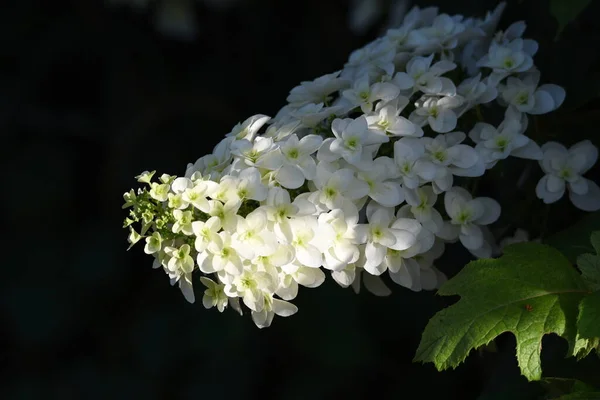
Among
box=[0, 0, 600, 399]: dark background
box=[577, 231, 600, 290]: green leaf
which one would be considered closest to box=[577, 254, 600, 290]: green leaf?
box=[577, 231, 600, 290]: green leaf

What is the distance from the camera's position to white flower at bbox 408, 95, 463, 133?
Result: 0.98 meters

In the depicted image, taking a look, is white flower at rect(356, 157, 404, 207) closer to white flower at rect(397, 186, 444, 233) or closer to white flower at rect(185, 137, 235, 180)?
white flower at rect(397, 186, 444, 233)

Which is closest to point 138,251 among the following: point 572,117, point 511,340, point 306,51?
point 306,51

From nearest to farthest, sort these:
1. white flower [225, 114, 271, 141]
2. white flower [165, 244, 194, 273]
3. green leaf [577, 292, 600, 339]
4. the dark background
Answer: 1. green leaf [577, 292, 600, 339]
2. white flower [165, 244, 194, 273]
3. white flower [225, 114, 271, 141]
4. the dark background

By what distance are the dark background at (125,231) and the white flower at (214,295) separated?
3.83 ft

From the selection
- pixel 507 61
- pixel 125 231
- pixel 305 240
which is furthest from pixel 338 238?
pixel 125 231

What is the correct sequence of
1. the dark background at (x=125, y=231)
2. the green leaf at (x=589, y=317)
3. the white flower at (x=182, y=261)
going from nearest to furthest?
the green leaf at (x=589, y=317)
the white flower at (x=182, y=261)
the dark background at (x=125, y=231)

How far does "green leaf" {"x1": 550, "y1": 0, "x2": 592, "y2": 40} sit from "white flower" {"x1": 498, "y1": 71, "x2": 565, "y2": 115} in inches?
3.9

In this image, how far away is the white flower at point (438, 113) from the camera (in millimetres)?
985

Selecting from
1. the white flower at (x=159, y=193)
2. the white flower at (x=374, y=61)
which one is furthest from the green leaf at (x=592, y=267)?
the white flower at (x=159, y=193)

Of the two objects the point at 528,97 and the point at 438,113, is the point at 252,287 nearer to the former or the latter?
the point at 438,113

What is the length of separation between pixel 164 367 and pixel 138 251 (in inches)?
14.7

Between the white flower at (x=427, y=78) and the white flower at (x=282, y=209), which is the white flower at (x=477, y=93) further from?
the white flower at (x=282, y=209)

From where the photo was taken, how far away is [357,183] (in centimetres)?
90
